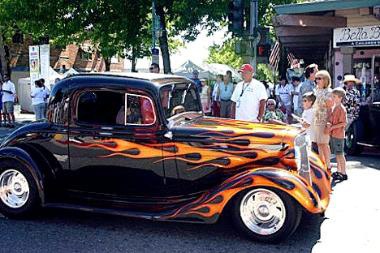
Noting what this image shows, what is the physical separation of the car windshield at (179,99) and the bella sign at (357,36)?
9.23 metres

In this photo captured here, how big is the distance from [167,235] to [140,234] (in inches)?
11.0

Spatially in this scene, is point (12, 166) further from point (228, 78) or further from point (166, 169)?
point (228, 78)

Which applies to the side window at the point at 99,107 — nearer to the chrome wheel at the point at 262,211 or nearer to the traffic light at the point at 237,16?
the chrome wheel at the point at 262,211

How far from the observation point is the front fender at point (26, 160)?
540 centimetres

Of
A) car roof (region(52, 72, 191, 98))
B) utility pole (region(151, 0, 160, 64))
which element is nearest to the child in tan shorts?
car roof (region(52, 72, 191, 98))

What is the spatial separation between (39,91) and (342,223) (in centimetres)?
1194

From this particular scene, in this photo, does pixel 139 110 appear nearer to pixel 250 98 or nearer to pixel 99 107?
pixel 99 107

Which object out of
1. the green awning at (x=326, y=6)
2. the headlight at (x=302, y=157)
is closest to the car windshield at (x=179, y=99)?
the headlight at (x=302, y=157)

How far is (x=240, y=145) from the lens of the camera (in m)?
4.96

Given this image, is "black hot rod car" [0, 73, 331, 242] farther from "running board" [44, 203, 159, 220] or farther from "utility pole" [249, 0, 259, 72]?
"utility pole" [249, 0, 259, 72]

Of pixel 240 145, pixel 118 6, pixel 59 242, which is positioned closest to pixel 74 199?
pixel 59 242

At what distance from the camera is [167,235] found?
16.4 ft

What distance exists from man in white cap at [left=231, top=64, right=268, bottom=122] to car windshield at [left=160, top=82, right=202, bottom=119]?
1.11 metres

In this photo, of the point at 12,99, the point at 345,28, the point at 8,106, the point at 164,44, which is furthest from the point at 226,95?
the point at 8,106
